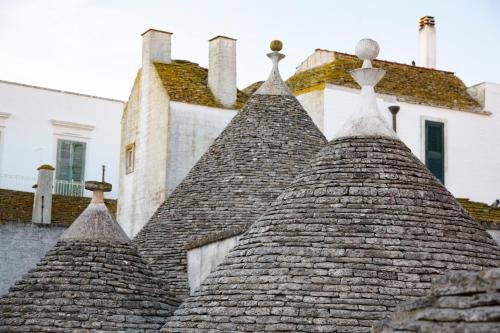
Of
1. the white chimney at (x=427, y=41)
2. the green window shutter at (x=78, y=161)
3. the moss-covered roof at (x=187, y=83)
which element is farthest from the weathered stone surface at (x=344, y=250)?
the green window shutter at (x=78, y=161)

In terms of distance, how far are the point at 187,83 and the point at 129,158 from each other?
2.94 metres

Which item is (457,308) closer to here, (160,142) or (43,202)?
(160,142)

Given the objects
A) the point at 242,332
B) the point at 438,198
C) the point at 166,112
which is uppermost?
the point at 166,112

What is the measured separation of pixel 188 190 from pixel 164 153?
491 centimetres

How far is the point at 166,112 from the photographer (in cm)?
2588

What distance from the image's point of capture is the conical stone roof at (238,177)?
19500 millimetres

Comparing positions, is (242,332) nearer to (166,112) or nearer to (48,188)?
(166,112)

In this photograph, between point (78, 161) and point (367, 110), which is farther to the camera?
point (78, 161)

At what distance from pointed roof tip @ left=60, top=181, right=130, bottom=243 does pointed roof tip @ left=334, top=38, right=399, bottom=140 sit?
4.87 metres

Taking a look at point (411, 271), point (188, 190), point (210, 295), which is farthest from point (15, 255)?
point (411, 271)

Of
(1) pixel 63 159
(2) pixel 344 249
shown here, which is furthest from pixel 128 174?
(2) pixel 344 249

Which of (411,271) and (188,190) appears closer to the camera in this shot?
(411,271)

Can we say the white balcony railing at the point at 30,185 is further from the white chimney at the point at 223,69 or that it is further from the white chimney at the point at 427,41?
the white chimney at the point at 427,41

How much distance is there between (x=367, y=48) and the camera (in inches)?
609
